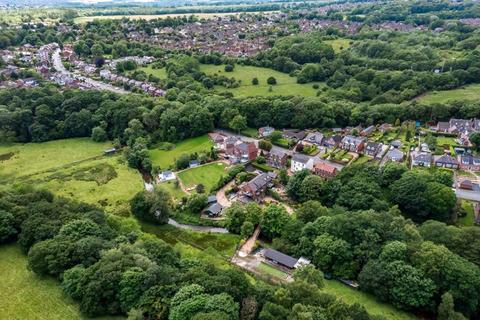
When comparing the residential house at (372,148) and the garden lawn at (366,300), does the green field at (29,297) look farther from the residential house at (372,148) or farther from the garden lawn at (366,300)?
the residential house at (372,148)

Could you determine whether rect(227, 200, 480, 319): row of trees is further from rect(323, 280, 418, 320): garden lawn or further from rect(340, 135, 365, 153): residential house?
rect(340, 135, 365, 153): residential house

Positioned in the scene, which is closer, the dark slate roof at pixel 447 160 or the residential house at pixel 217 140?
the dark slate roof at pixel 447 160

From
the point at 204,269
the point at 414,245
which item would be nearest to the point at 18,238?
the point at 204,269

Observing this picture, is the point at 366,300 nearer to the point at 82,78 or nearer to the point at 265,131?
the point at 265,131

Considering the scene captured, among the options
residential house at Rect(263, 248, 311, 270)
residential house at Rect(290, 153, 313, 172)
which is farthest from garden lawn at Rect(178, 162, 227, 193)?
residential house at Rect(263, 248, 311, 270)

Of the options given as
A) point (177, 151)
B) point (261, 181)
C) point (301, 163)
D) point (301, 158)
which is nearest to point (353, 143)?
point (301, 158)

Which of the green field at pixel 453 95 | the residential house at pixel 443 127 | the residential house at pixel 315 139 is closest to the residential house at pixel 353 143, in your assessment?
the residential house at pixel 315 139

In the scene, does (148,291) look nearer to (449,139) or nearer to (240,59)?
(449,139)
